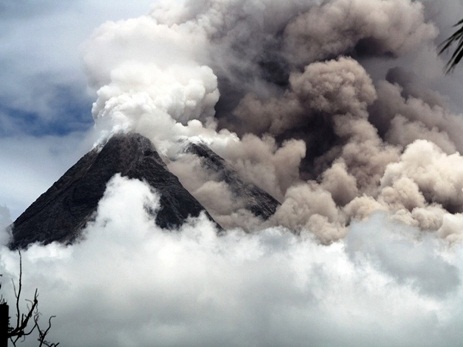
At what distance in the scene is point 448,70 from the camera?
29.8 ft

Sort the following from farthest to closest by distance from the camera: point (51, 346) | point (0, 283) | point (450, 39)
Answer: point (51, 346) → point (0, 283) → point (450, 39)

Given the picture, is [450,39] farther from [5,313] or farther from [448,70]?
[5,313]

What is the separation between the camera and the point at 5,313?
934cm

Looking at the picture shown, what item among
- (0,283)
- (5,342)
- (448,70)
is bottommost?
(5,342)

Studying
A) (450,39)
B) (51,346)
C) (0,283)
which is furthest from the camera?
(51,346)

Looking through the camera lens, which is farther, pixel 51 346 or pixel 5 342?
pixel 51 346

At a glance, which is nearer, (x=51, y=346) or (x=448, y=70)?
(x=448, y=70)

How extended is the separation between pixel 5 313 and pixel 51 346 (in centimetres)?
141

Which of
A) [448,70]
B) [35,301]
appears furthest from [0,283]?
[448,70]

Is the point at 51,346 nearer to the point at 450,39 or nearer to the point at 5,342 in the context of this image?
the point at 5,342

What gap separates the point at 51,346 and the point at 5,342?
1.50 meters

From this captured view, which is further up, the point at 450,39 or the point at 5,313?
the point at 450,39

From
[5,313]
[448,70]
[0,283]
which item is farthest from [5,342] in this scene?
[448,70]

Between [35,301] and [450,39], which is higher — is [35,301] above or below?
below
